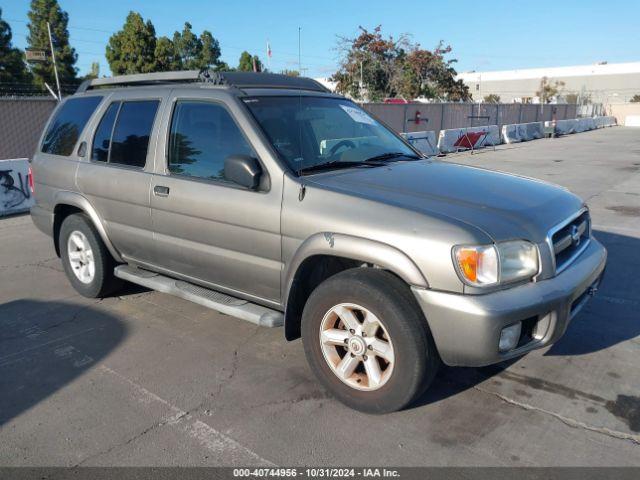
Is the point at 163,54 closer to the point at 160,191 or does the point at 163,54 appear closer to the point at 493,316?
the point at 160,191

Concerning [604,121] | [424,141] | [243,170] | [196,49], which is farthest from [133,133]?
[196,49]

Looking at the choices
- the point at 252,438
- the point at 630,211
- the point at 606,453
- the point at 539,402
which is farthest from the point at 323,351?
the point at 630,211

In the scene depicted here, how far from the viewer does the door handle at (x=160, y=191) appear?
400 centimetres

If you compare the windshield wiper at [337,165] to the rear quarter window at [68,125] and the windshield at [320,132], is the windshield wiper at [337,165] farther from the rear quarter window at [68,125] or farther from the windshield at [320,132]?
the rear quarter window at [68,125]

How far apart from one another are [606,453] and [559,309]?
2.51ft

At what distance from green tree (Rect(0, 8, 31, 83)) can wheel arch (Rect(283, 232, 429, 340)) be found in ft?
139

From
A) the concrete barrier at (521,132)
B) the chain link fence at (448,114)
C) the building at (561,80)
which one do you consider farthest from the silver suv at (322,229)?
the building at (561,80)

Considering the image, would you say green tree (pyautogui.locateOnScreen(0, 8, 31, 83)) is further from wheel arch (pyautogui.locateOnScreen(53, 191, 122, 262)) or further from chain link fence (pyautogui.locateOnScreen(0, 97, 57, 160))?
wheel arch (pyautogui.locateOnScreen(53, 191, 122, 262))

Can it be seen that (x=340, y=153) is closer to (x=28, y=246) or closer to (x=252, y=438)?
(x=252, y=438)

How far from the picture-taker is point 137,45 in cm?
3641

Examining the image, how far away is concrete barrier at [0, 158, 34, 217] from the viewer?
8.98 m

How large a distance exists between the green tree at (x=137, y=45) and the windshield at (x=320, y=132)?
35.6 metres

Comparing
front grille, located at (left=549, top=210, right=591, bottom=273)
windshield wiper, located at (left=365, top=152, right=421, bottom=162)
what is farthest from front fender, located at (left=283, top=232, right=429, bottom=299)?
windshield wiper, located at (left=365, top=152, right=421, bottom=162)

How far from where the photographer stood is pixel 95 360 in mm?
3846
